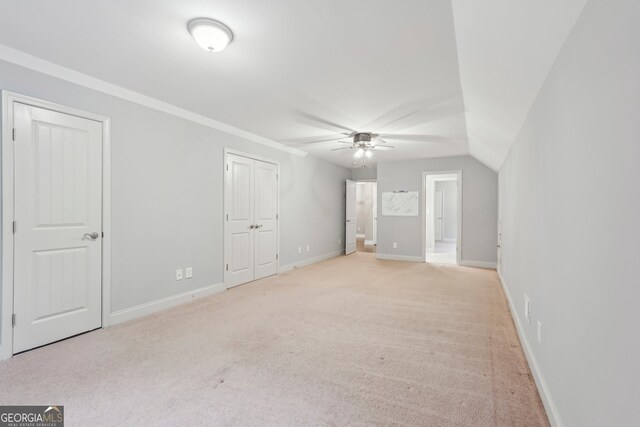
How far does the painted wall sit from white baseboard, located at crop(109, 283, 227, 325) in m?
6.88

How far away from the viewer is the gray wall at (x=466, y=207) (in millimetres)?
6066

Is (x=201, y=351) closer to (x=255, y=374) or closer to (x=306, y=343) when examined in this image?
(x=255, y=374)

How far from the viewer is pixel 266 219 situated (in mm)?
5125

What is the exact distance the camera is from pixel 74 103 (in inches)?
107

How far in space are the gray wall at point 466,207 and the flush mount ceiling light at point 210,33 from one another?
5492 millimetres

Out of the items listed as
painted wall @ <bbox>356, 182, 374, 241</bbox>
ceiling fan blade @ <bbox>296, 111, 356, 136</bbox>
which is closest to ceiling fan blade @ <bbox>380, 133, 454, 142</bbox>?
ceiling fan blade @ <bbox>296, 111, 356, 136</bbox>

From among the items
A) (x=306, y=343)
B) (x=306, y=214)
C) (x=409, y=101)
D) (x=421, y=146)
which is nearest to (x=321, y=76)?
(x=409, y=101)

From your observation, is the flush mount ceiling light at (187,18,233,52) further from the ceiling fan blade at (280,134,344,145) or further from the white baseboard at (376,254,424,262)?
the white baseboard at (376,254,424,262)

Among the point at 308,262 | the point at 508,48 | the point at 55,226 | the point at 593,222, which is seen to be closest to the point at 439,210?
the point at 308,262

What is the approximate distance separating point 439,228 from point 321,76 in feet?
29.3

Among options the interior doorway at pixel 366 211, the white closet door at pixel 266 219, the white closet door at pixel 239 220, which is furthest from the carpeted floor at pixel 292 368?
the interior doorway at pixel 366 211

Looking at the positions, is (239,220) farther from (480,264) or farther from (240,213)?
(480,264)

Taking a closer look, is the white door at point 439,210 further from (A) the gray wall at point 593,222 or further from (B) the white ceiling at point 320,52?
(A) the gray wall at point 593,222

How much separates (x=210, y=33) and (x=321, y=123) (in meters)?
2.23
